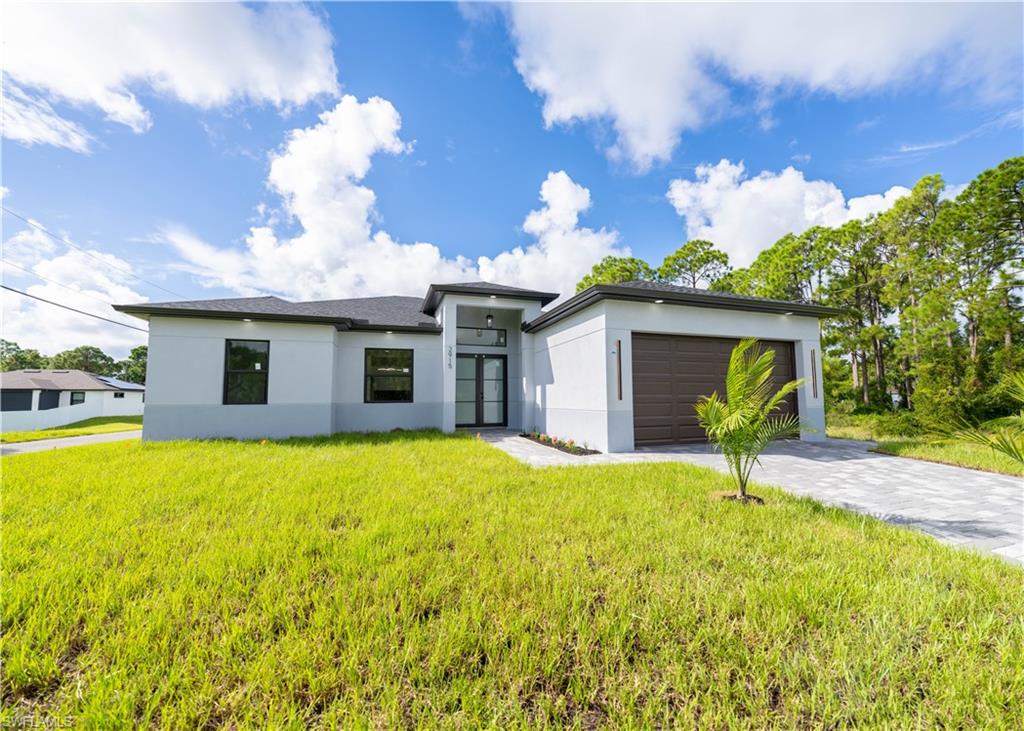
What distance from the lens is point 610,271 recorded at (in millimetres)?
24547

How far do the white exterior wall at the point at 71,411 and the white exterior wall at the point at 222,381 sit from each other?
24199 millimetres

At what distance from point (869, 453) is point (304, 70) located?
13586 millimetres

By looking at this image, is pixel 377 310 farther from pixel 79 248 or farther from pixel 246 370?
pixel 79 248

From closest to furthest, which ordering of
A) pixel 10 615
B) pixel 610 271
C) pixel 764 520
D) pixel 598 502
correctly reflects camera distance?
pixel 10 615, pixel 764 520, pixel 598 502, pixel 610 271

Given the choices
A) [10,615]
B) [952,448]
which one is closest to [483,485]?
[10,615]

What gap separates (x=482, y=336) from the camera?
41.6ft

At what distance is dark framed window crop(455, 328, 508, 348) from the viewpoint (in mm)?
12500

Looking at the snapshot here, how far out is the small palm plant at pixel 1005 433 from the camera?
10.0 feet

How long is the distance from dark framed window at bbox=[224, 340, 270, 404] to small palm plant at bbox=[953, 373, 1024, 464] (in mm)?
12277

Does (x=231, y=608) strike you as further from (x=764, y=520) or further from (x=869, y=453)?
(x=869, y=453)

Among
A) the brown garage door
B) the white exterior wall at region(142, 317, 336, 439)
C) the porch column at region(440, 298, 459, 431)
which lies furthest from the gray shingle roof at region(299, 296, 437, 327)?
the brown garage door

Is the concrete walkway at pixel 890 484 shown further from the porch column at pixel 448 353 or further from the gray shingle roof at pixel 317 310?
the gray shingle roof at pixel 317 310

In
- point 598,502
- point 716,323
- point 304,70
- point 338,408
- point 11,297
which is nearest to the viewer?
point 598,502

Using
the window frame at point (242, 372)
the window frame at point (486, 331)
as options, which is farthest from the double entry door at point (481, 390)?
the window frame at point (242, 372)
